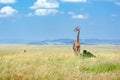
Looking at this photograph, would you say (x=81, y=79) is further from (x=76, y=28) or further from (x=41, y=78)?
(x=76, y=28)

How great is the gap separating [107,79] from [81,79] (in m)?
0.94

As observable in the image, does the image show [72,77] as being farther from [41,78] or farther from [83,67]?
[83,67]

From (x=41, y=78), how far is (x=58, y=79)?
1.66 ft

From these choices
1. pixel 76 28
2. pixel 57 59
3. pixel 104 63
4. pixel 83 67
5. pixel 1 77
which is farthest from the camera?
pixel 76 28

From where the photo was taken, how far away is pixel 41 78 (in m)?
8.57

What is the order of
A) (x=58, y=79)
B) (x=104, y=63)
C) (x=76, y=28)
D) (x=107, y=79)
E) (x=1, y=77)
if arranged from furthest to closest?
1. (x=76, y=28)
2. (x=104, y=63)
3. (x=107, y=79)
4. (x=58, y=79)
5. (x=1, y=77)

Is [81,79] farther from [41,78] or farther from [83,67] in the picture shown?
[83,67]

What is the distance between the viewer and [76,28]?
2731 centimetres

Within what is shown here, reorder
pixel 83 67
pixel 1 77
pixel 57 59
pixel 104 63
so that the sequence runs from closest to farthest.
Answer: pixel 1 77, pixel 83 67, pixel 104 63, pixel 57 59

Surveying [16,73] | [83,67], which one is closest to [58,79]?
[16,73]

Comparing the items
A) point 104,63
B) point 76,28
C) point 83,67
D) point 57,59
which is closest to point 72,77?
point 83,67

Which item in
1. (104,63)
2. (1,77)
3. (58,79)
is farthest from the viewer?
(104,63)

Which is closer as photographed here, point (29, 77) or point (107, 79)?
point (29, 77)

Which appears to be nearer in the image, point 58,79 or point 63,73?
point 58,79
